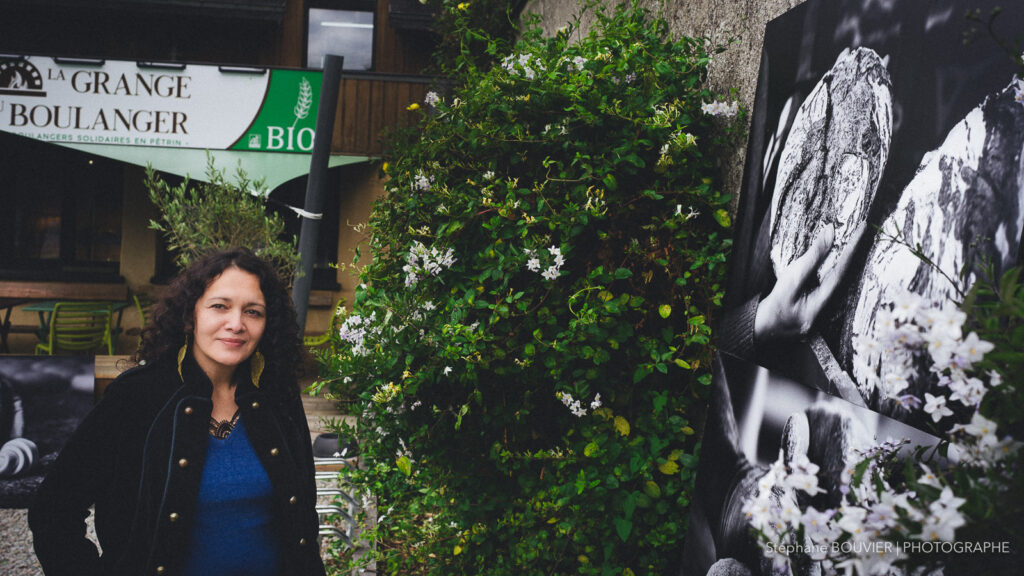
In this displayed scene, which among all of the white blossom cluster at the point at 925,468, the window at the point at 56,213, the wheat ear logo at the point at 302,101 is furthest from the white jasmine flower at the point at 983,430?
the window at the point at 56,213

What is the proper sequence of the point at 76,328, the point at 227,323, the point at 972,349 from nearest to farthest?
the point at 972,349
the point at 227,323
the point at 76,328

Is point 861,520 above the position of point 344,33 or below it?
below

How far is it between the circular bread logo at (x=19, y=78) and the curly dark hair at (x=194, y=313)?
799cm

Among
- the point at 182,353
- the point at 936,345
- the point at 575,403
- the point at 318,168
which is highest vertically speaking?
the point at 318,168

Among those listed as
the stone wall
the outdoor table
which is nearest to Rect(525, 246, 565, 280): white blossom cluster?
the stone wall

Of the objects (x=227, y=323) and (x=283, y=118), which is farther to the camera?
(x=283, y=118)

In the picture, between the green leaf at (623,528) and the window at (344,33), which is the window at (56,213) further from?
the green leaf at (623,528)

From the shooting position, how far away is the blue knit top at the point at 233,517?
6.27ft

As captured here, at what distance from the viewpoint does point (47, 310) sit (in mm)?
8219

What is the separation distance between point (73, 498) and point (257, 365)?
0.59 meters

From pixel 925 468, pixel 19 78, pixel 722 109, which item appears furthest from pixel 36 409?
pixel 19 78

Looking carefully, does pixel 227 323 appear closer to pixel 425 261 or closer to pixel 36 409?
pixel 425 261

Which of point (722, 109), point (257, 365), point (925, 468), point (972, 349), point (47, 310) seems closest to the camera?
point (972, 349)

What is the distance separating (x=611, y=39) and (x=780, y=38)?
805 mm
